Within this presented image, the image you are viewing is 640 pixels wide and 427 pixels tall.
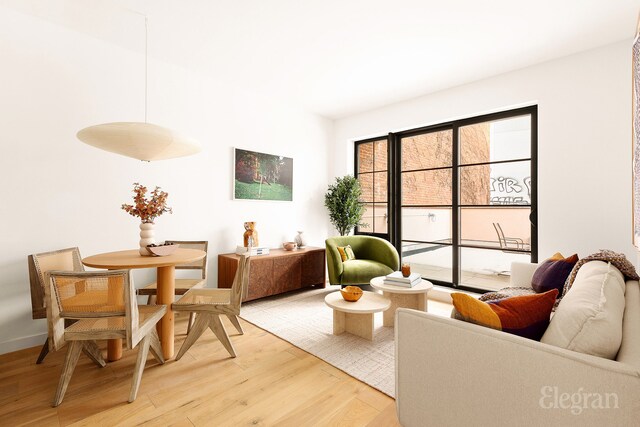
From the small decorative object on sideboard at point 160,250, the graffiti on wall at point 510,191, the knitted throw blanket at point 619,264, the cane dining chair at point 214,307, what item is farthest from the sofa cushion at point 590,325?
the graffiti on wall at point 510,191

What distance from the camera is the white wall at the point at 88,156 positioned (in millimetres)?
2646

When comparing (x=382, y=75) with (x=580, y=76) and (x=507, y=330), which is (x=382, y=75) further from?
(x=507, y=330)

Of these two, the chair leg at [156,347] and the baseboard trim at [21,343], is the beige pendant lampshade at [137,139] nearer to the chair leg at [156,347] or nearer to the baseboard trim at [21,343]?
the chair leg at [156,347]

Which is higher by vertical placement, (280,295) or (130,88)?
(130,88)

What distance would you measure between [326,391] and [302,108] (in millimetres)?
4293

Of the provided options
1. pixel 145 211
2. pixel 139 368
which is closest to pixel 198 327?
pixel 139 368

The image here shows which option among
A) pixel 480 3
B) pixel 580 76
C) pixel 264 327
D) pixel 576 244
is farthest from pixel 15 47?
pixel 576 244

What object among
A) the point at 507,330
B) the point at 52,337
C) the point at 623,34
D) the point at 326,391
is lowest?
the point at 326,391

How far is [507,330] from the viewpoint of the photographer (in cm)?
127

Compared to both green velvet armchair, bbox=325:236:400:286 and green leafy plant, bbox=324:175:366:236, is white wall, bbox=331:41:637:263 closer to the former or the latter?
green velvet armchair, bbox=325:236:400:286

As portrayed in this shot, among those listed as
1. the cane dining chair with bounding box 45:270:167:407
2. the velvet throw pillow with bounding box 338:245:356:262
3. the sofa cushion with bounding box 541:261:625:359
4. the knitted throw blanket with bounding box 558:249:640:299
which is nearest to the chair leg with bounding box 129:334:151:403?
the cane dining chair with bounding box 45:270:167:407

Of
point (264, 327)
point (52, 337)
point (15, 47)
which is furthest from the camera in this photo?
point (264, 327)

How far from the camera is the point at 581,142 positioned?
10.5 ft

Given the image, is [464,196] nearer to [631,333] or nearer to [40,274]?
[631,333]
